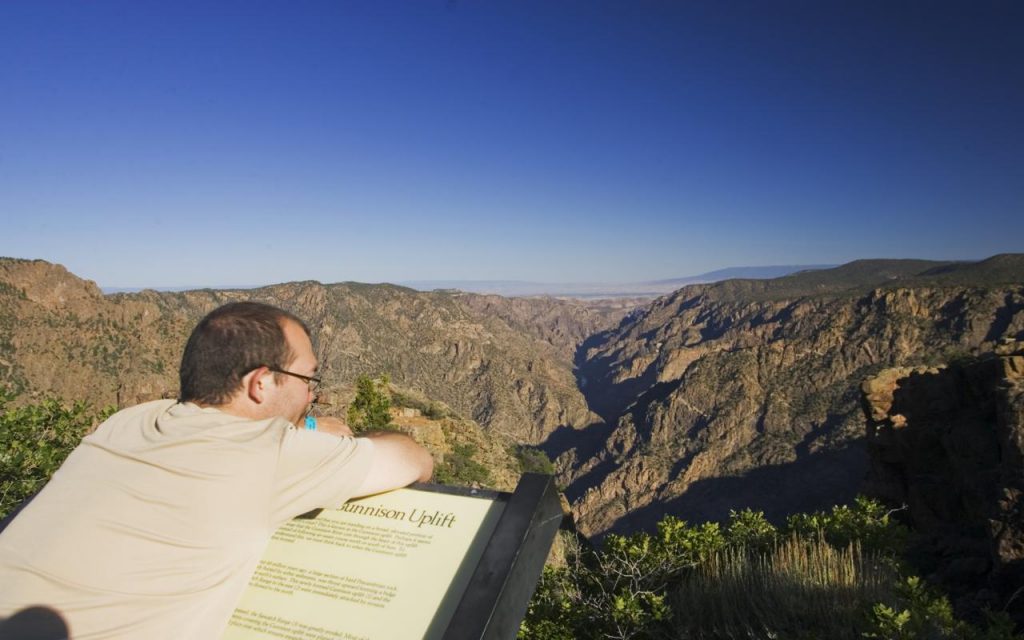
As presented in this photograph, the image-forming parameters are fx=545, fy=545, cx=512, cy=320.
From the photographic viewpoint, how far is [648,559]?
7145 mm

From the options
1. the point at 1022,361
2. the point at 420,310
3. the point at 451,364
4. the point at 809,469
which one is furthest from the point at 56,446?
the point at 420,310

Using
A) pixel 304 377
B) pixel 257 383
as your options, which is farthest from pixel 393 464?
pixel 257 383

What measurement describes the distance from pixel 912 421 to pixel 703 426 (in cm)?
10783

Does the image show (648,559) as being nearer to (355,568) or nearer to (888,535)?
(888,535)

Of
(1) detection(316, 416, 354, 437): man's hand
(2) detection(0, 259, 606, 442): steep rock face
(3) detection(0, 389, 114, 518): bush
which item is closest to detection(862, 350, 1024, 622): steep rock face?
(1) detection(316, 416, 354, 437): man's hand

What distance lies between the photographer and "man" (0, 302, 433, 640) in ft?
7.51

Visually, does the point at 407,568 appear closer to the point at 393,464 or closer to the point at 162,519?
the point at 393,464

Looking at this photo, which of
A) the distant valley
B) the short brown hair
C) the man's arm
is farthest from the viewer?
the distant valley

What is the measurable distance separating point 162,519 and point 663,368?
188662 millimetres

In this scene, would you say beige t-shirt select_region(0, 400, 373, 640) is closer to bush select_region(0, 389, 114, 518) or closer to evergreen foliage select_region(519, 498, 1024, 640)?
evergreen foliage select_region(519, 498, 1024, 640)

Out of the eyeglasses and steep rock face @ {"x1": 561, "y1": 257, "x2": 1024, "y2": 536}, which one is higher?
the eyeglasses

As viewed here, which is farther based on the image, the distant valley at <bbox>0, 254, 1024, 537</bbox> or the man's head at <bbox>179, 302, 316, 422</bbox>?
the distant valley at <bbox>0, 254, 1024, 537</bbox>

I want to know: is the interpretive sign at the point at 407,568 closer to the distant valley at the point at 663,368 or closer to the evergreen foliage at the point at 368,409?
the distant valley at the point at 663,368

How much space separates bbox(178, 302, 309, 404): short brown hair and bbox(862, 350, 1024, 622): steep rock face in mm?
9614
